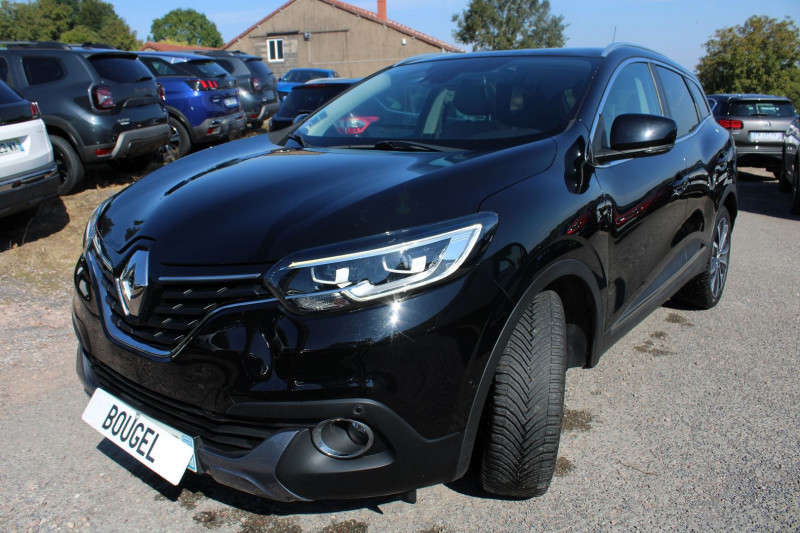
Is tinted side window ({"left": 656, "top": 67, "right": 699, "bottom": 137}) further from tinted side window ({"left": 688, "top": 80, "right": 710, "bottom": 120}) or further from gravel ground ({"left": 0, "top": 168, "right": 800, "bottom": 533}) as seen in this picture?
gravel ground ({"left": 0, "top": 168, "right": 800, "bottom": 533})

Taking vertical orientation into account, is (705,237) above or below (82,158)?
above

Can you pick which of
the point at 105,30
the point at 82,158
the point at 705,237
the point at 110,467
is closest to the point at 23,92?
the point at 82,158

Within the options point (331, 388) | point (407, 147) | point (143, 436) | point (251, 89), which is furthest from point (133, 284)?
point (251, 89)

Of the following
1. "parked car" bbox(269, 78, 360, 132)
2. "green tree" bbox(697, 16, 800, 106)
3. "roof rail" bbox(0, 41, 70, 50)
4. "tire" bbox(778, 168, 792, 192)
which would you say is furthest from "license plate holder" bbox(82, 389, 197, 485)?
"green tree" bbox(697, 16, 800, 106)

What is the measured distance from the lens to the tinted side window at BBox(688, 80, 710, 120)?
14.4 ft

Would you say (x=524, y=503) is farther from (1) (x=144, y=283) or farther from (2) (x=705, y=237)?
(2) (x=705, y=237)

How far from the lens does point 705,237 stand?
403 centimetres

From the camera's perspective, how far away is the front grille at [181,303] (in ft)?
6.46

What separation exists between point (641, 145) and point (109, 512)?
2569 mm

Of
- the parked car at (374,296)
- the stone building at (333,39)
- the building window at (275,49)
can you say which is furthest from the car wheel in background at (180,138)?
→ the building window at (275,49)

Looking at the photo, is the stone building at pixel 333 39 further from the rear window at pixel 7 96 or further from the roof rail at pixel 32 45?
the rear window at pixel 7 96

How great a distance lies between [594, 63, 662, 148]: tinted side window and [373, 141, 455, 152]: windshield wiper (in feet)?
2.18

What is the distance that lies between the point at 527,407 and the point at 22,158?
493cm

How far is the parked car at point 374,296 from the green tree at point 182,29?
9966 centimetres
